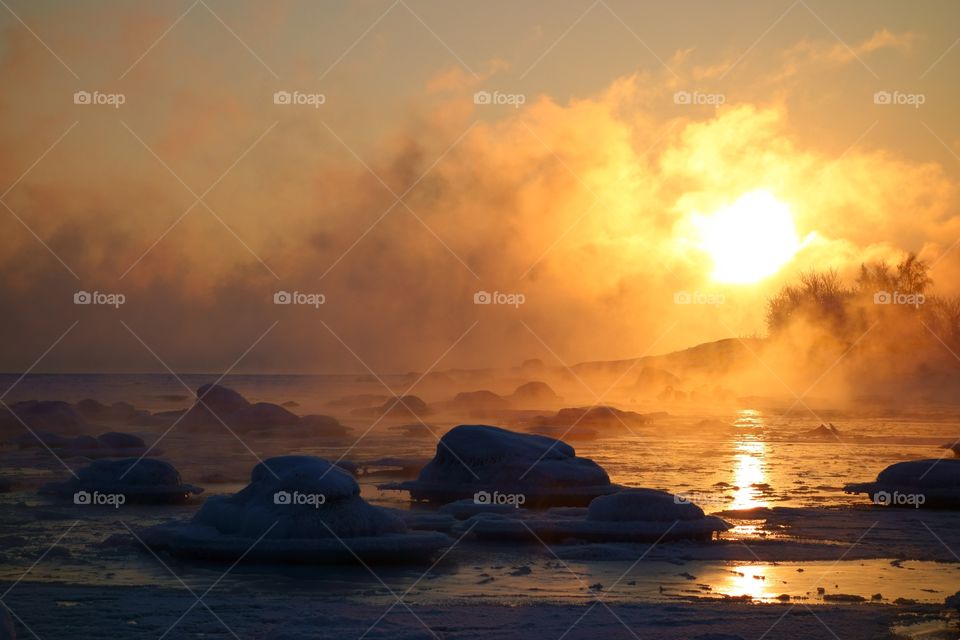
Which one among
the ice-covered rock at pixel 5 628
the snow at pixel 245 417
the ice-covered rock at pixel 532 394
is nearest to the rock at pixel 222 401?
the snow at pixel 245 417

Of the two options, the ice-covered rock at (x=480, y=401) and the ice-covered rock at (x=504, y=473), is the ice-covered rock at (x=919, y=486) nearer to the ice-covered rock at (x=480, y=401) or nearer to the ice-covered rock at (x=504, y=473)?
the ice-covered rock at (x=504, y=473)

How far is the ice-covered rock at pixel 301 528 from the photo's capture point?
1359cm

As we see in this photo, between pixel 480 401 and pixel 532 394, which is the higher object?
pixel 532 394

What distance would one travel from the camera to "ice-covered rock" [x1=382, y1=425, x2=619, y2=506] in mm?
21016

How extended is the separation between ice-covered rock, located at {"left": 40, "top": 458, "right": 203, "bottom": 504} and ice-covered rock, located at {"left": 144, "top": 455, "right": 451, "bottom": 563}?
589 cm

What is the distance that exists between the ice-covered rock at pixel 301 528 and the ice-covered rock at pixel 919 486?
1044cm

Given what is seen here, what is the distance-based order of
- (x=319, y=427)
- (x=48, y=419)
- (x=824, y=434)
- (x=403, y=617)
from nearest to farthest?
1. (x=403, y=617)
2. (x=319, y=427)
3. (x=48, y=419)
4. (x=824, y=434)

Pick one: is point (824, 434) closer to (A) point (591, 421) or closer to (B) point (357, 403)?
(A) point (591, 421)

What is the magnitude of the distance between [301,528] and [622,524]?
4760 mm

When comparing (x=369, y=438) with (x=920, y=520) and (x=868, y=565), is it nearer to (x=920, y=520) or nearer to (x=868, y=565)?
(x=920, y=520)

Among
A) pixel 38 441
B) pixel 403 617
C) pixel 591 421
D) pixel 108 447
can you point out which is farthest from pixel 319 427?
pixel 403 617

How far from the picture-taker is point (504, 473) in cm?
2141

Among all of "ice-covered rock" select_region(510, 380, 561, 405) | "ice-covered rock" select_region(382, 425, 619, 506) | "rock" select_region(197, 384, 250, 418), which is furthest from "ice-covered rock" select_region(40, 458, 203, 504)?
"ice-covered rock" select_region(510, 380, 561, 405)

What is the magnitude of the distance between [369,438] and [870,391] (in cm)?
4527
